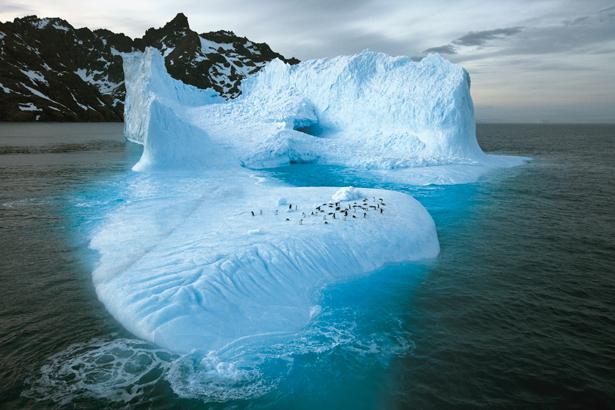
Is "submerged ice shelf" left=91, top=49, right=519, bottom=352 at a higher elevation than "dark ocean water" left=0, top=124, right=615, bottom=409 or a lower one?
higher

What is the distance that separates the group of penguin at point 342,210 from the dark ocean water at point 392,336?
3319 mm

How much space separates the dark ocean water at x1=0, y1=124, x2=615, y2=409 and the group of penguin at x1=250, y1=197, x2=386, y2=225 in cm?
332

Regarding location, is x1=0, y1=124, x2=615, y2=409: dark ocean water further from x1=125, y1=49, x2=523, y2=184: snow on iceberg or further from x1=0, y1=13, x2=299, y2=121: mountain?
x1=0, y1=13, x2=299, y2=121: mountain

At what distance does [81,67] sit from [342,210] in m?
207

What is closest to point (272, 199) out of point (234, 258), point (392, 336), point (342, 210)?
point (342, 210)

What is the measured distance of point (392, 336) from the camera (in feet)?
31.0

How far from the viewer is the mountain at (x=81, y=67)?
4582 inches

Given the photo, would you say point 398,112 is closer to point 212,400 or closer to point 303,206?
point 303,206

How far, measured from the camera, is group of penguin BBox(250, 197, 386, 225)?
1631cm

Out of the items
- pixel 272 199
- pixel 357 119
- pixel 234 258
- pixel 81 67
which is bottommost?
pixel 234 258

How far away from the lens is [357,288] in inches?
474

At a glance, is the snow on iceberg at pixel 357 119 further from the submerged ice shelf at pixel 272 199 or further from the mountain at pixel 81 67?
the mountain at pixel 81 67

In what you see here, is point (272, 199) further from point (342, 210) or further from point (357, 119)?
point (357, 119)

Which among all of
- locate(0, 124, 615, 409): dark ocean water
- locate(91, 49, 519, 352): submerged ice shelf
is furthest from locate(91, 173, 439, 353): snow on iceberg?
locate(0, 124, 615, 409): dark ocean water
